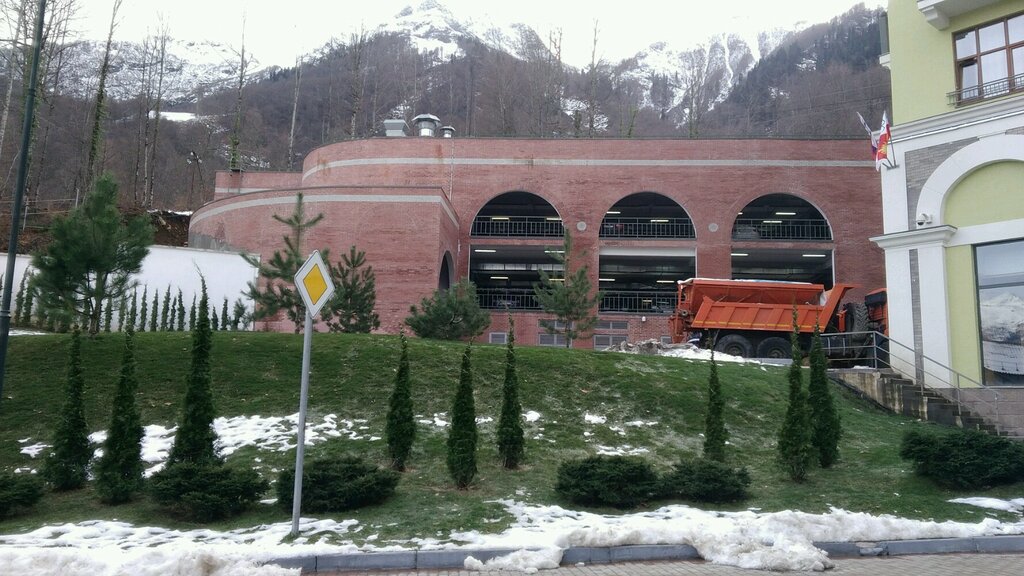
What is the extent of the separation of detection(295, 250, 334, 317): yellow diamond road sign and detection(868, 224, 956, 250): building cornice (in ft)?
52.7

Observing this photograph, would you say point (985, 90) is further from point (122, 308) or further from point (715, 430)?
point (122, 308)

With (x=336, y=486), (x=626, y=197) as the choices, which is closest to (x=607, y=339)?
(x=626, y=197)

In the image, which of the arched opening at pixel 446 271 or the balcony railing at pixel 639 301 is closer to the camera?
the arched opening at pixel 446 271

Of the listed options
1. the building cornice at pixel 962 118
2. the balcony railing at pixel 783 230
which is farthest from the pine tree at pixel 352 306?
the balcony railing at pixel 783 230

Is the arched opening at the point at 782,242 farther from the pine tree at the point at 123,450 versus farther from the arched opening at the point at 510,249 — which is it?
the pine tree at the point at 123,450

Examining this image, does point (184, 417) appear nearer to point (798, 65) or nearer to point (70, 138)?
point (70, 138)

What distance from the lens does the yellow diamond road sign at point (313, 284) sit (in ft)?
27.9

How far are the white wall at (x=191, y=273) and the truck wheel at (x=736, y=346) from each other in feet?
59.0

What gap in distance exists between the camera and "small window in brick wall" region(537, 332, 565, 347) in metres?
38.7

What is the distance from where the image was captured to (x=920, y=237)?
18516 millimetres

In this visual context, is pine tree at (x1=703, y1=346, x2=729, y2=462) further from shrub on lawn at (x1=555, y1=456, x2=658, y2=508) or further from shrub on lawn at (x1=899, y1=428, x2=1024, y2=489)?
shrub on lawn at (x1=899, y1=428, x2=1024, y2=489)

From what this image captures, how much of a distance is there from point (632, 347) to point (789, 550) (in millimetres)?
21287

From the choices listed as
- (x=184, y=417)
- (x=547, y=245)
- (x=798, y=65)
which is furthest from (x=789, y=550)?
(x=798, y=65)

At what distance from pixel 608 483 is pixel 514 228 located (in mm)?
32285
